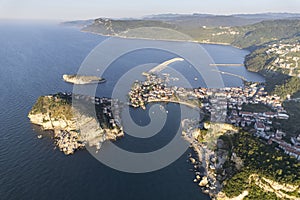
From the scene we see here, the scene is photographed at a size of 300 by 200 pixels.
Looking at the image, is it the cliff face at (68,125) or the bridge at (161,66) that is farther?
the bridge at (161,66)

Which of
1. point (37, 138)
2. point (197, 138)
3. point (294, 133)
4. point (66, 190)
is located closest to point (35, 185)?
point (66, 190)

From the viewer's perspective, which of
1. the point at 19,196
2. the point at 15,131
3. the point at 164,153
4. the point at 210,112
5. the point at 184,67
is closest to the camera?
the point at 19,196

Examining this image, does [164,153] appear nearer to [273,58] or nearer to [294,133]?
[294,133]

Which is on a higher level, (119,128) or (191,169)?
(119,128)

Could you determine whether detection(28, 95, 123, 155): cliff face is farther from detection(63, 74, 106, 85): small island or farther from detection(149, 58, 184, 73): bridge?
detection(149, 58, 184, 73): bridge

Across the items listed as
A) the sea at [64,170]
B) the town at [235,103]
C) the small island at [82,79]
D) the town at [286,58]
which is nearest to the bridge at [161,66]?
the town at [235,103]

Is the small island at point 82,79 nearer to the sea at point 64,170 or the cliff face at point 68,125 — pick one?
the sea at point 64,170

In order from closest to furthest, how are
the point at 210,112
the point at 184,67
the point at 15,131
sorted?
the point at 15,131 < the point at 210,112 < the point at 184,67

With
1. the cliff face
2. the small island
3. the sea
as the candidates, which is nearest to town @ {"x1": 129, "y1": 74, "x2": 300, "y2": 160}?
the sea
